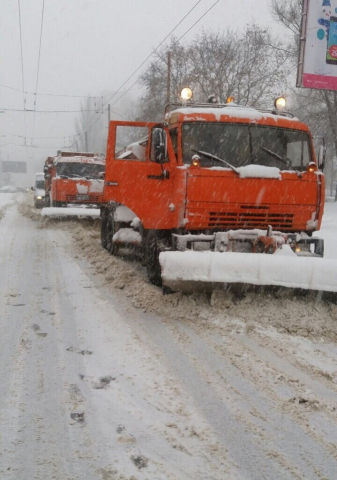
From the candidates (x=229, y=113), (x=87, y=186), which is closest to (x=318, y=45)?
(x=87, y=186)

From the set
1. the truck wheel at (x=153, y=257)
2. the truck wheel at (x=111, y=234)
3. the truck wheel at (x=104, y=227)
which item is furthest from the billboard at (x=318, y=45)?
the truck wheel at (x=153, y=257)

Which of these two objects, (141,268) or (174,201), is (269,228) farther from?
(141,268)

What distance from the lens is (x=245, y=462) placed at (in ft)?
7.53

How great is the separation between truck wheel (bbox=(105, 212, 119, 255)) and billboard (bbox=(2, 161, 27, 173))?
340 ft

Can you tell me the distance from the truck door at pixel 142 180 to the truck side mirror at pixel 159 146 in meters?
0.05

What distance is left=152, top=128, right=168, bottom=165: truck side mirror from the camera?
5.63 m

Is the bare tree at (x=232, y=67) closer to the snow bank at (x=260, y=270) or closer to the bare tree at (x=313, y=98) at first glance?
the bare tree at (x=313, y=98)

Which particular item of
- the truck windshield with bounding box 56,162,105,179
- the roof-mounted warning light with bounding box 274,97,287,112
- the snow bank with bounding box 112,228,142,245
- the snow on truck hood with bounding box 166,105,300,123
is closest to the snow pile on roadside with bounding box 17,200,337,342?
the snow bank with bounding box 112,228,142,245

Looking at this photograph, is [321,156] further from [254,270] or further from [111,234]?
[111,234]

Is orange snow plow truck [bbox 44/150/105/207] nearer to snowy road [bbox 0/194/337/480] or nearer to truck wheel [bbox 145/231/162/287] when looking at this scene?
truck wheel [bbox 145/231/162/287]

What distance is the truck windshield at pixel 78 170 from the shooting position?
45.3 ft

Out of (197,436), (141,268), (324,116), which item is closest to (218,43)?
(324,116)

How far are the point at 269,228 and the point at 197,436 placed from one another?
330cm

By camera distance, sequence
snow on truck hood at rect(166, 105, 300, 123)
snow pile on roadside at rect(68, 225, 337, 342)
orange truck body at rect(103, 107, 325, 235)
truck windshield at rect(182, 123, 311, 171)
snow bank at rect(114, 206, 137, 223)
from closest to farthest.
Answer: snow pile on roadside at rect(68, 225, 337, 342) → orange truck body at rect(103, 107, 325, 235) → truck windshield at rect(182, 123, 311, 171) → snow on truck hood at rect(166, 105, 300, 123) → snow bank at rect(114, 206, 137, 223)
